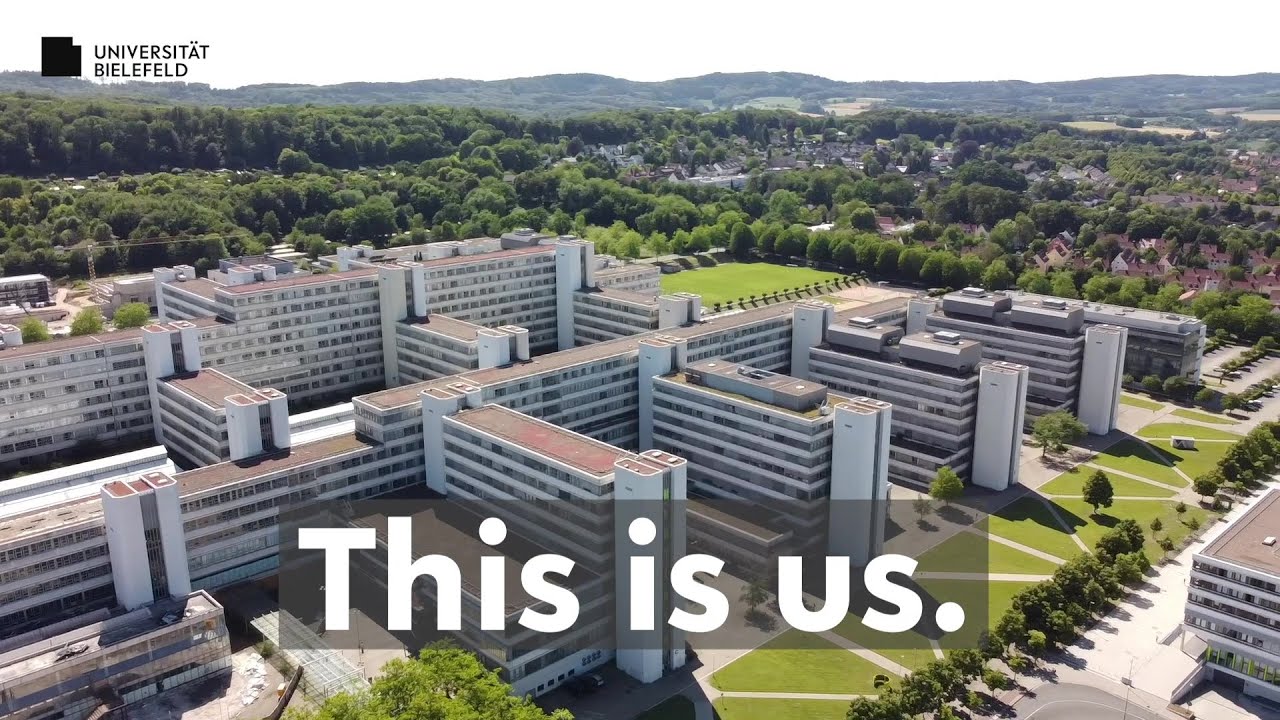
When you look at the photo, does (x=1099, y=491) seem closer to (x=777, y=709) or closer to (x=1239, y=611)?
(x=1239, y=611)

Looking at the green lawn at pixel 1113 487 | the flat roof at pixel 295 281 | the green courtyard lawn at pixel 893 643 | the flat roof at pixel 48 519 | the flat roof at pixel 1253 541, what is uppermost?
the flat roof at pixel 295 281

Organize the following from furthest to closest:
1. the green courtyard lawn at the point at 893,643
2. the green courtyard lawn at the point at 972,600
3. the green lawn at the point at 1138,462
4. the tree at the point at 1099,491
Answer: the green lawn at the point at 1138,462 < the tree at the point at 1099,491 < the green courtyard lawn at the point at 972,600 < the green courtyard lawn at the point at 893,643

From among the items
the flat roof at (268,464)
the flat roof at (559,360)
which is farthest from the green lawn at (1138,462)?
the flat roof at (268,464)

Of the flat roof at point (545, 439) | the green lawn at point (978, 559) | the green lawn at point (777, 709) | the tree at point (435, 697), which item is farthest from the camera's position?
the green lawn at point (978, 559)

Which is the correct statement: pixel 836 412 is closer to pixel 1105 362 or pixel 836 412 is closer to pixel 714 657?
pixel 714 657

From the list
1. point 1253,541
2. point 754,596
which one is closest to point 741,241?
point 754,596

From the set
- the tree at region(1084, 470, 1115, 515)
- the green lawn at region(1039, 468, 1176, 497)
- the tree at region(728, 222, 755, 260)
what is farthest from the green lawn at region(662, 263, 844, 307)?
the tree at region(1084, 470, 1115, 515)

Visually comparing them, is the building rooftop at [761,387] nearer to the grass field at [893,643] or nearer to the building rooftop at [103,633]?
the grass field at [893,643]
